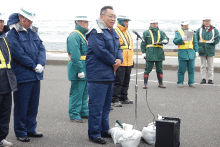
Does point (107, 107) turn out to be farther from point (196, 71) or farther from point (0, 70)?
point (196, 71)

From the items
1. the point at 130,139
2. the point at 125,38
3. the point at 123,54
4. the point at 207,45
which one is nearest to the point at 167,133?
the point at 130,139

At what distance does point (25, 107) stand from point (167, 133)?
2046mm

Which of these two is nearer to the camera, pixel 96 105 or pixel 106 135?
pixel 96 105

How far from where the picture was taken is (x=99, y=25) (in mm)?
5148

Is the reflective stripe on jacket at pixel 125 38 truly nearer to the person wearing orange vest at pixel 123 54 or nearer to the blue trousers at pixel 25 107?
the person wearing orange vest at pixel 123 54

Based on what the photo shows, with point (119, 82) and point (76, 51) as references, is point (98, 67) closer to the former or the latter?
point (76, 51)

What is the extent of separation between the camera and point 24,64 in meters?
5.11

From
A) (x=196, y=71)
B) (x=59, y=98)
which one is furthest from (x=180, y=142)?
(x=196, y=71)

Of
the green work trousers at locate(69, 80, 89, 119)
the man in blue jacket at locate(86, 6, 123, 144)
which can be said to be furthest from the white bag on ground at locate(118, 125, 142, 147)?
the green work trousers at locate(69, 80, 89, 119)

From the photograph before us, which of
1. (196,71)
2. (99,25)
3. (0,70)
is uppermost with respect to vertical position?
(99,25)

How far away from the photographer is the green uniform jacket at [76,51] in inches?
244

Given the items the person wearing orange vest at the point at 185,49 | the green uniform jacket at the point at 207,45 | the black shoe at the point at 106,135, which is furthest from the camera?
the green uniform jacket at the point at 207,45

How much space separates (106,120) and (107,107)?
0.65 feet

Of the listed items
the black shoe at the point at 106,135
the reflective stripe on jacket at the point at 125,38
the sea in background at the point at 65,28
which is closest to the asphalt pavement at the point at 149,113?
the black shoe at the point at 106,135
